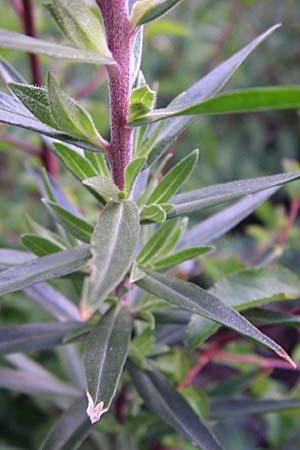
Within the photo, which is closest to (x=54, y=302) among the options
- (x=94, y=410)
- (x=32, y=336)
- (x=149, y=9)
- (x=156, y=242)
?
(x=32, y=336)

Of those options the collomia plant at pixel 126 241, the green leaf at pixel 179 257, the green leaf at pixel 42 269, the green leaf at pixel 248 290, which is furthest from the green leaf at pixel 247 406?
the green leaf at pixel 42 269

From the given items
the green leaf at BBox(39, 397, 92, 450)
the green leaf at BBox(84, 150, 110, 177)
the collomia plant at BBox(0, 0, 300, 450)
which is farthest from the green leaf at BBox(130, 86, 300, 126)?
Result: the green leaf at BBox(39, 397, 92, 450)

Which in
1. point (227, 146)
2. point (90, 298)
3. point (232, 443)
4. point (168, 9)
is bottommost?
point (232, 443)

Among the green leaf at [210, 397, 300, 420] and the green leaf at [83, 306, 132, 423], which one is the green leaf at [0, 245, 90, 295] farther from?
the green leaf at [210, 397, 300, 420]

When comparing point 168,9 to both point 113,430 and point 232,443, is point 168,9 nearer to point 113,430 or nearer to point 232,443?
point 113,430

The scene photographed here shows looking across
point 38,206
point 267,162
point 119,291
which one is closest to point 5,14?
point 38,206

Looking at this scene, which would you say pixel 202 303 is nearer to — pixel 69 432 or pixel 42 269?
pixel 42 269
